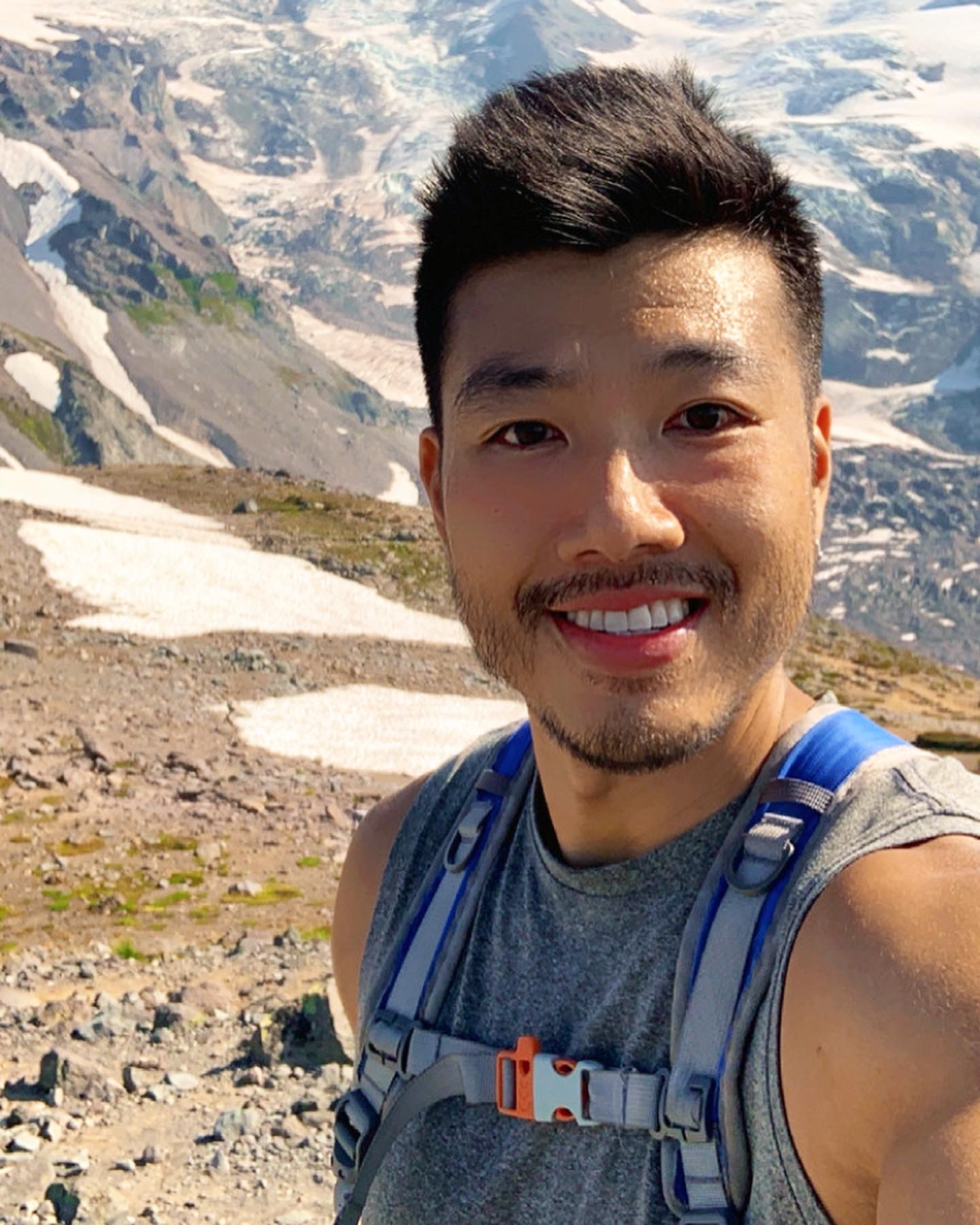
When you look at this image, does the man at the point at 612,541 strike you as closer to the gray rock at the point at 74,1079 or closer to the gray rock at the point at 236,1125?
the gray rock at the point at 236,1125

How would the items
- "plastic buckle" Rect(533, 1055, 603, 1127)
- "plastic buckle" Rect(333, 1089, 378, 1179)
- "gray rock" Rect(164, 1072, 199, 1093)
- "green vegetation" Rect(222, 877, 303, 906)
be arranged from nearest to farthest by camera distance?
"plastic buckle" Rect(533, 1055, 603, 1127) < "plastic buckle" Rect(333, 1089, 378, 1179) < "gray rock" Rect(164, 1072, 199, 1093) < "green vegetation" Rect(222, 877, 303, 906)

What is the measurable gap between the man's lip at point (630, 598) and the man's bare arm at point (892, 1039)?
2.43 ft

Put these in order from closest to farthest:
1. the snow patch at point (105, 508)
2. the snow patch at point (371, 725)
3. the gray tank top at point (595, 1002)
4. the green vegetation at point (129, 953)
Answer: the gray tank top at point (595, 1002) < the green vegetation at point (129, 953) < the snow patch at point (371, 725) < the snow patch at point (105, 508)

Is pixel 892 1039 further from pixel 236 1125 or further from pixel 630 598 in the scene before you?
pixel 236 1125

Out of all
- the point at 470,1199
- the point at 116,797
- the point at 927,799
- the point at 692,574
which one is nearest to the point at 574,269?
the point at 692,574

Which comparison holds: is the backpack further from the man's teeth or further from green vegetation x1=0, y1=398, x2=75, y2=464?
green vegetation x1=0, y1=398, x2=75, y2=464

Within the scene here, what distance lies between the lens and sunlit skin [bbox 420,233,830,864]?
2811 millimetres

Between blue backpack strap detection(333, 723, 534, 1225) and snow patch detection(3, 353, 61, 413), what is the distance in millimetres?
181089

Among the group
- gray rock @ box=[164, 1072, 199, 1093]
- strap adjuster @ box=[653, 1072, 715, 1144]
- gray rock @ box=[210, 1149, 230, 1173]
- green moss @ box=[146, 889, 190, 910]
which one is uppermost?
strap adjuster @ box=[653, 1072, 715, 1144]

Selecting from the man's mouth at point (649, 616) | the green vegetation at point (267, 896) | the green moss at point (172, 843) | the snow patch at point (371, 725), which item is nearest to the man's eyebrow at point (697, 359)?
the man's mouth at point (649, 616)

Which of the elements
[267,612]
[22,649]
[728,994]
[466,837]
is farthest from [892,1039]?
[267,612]

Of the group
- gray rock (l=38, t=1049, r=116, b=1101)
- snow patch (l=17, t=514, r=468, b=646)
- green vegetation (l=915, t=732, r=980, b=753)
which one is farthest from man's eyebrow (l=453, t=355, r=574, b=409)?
green vegetation (l=915, t=732, r=980, b=753)

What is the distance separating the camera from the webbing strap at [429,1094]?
283cm

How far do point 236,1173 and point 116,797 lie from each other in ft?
38.2
